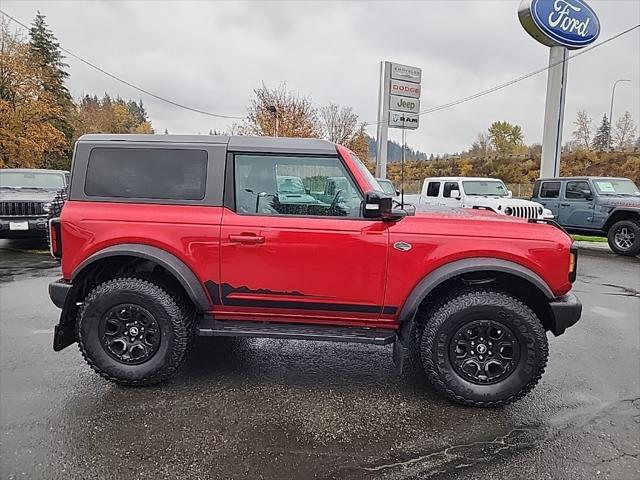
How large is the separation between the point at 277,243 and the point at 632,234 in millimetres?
9926

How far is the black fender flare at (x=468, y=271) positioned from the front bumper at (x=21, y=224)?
8570 mm

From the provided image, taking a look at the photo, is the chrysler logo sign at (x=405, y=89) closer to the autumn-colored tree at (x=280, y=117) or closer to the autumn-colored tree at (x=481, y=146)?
the autumn-colored tree at (x=280, y=117)

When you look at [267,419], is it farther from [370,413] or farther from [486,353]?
[486,353]

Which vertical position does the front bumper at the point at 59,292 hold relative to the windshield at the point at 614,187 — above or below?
below

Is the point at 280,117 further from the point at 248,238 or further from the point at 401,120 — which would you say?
the point at 248,238

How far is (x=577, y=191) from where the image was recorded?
11.2 m

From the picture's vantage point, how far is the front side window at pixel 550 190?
38.6ft

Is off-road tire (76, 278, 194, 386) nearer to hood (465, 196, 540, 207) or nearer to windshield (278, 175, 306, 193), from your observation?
windshield (278, 175, 306, 193)

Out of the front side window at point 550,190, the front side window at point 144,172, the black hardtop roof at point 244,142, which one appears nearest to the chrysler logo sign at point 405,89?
the front side window at point 550,190

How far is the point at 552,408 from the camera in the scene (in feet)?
10.2

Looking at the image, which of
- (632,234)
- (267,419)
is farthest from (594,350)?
(632,234)

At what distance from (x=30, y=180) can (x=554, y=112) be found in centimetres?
1662

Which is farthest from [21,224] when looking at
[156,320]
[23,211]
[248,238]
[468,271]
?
[468,271]

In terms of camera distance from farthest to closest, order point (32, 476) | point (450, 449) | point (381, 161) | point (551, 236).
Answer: point (381, 161)
point (551, 236)
point (450, 449)
point (32, 476)
